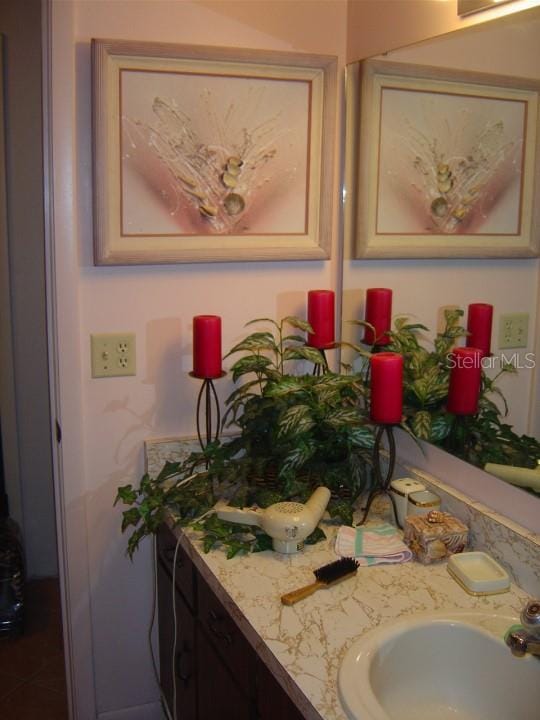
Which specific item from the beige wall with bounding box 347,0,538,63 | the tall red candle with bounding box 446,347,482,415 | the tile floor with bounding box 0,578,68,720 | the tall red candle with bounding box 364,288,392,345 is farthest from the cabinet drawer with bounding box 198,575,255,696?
the beige wall with bounding box 347,0,538,63

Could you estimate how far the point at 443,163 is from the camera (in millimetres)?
1726

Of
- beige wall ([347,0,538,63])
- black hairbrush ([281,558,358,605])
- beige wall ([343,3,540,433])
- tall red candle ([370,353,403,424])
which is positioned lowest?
black hairbrush ([281,558,358,605])

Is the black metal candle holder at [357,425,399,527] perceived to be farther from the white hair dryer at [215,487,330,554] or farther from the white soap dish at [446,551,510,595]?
the white soap dish at [446,551,510,595]

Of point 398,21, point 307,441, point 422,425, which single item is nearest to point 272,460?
point 307,441

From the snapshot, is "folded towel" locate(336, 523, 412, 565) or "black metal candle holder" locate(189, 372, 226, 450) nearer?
"folded towel" locate(336, 523, 412, 565)

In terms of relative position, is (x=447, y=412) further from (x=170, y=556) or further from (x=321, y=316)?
(x=170, y=556)

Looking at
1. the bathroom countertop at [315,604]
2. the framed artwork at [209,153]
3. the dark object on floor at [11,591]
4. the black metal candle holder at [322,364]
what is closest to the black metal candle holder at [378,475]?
the bathroom countertop at [315,604]

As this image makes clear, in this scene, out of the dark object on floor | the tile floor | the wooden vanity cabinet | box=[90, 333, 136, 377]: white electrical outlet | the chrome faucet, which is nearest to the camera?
the chrome faucet

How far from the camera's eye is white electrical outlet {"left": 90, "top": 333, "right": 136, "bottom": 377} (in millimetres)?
1900

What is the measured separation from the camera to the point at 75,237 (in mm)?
1820

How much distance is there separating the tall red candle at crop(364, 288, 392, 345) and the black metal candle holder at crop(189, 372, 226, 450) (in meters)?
0.42

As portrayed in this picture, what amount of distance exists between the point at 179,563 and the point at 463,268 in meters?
0.94

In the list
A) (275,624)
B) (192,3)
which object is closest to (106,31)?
(192,3)

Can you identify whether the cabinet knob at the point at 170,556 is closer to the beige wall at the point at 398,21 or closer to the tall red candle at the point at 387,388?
the tall red candle at the point at 387,388
